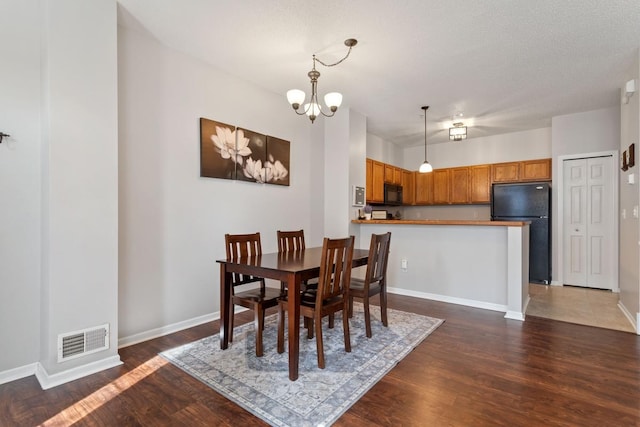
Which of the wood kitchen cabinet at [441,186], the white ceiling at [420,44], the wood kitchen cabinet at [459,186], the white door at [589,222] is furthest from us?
the wood kitchen cabinet at [441,186]

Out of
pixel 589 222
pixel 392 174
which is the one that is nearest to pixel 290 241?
pixel 392 174

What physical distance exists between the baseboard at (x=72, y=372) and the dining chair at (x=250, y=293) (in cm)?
84

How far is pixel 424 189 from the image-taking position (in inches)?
258

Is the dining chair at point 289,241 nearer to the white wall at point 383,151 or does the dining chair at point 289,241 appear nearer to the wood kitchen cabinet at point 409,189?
the white wall at point 383,151

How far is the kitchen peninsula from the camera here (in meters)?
3.35

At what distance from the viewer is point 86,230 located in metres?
2.18

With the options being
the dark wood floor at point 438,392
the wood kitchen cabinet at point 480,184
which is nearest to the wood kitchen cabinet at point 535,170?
the wood kitchen cabinet at point 480,184

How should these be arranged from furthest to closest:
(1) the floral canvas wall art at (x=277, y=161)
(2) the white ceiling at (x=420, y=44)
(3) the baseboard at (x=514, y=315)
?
(1) the floral canvas wall art at (x=277, y=161) → (3) the baseboard at (x=514, y=315) → (2) the white ceiling at (x=420, y=44)

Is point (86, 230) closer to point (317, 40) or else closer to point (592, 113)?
point (317, 40)

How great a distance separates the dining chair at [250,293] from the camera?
2.38 metres

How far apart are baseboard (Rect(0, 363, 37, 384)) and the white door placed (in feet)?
20.9

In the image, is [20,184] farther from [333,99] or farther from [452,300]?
[452,300]

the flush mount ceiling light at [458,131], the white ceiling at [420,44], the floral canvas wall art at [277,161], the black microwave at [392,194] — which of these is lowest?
the black microwave at [392,194]

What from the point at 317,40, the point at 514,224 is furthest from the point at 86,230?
the point at 514,224
